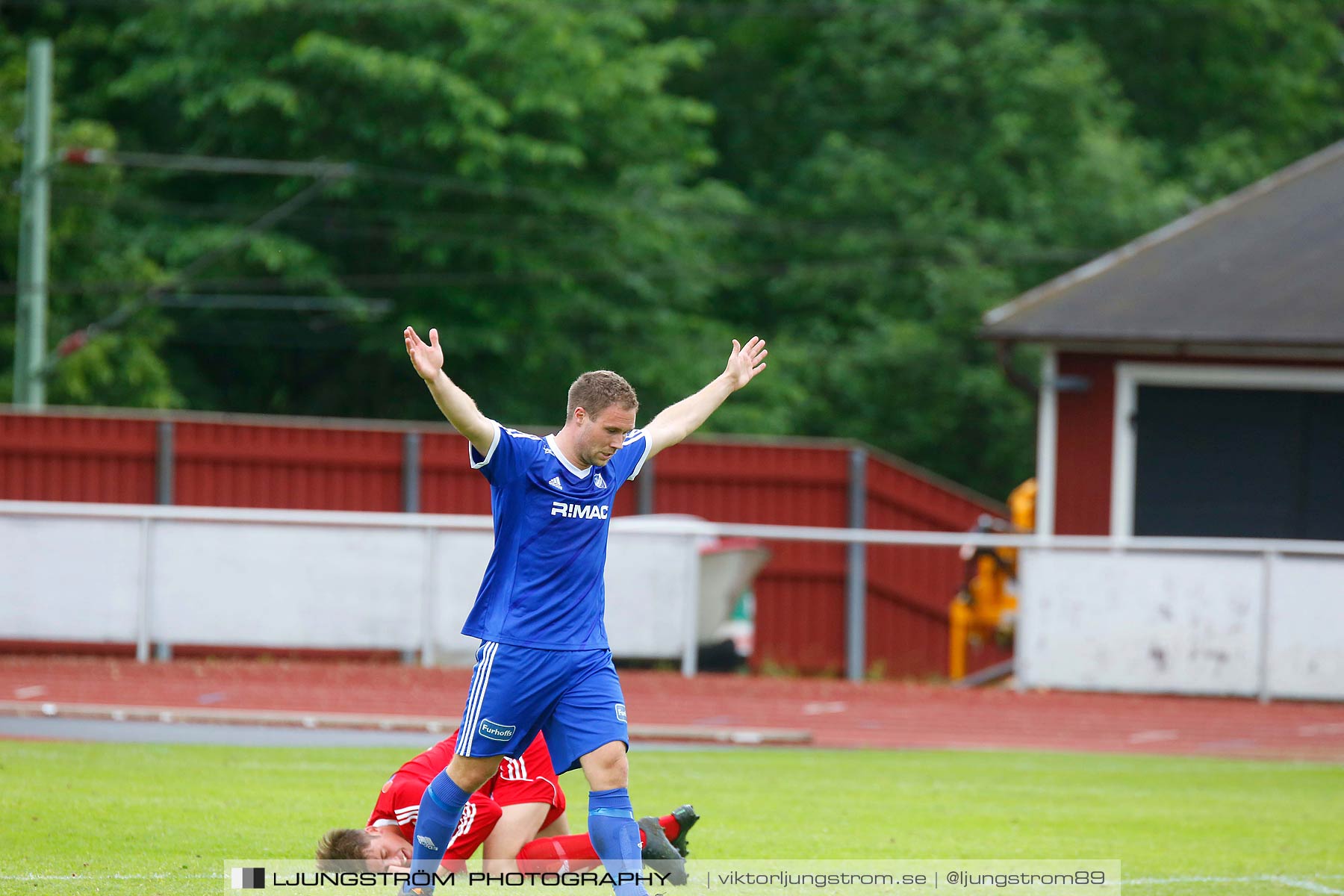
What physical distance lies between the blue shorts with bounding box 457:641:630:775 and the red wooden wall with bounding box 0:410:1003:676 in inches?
480

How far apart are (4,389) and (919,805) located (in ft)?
72.8

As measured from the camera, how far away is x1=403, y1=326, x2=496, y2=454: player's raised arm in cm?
593

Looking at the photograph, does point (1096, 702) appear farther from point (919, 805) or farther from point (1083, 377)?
point (919, 805)

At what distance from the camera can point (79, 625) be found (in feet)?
52.4

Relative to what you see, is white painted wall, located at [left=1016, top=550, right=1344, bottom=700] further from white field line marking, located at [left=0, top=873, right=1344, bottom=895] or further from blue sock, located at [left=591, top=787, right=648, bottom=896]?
blue sock, located at [left=591, top=787, right=648, bottom=896]

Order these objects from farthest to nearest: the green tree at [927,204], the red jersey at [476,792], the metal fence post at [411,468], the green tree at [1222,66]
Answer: the green tree at [1222,66] → the green tree at [927,204] → the metal fence post at [411,468] → the red jersey at [476,792]

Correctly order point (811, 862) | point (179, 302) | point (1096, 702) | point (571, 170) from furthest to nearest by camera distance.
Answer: point (571, 170)
point (179, 302)
point (1096, 702)
point (811, 862)

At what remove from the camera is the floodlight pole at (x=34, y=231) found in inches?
987

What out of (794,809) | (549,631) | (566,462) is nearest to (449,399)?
(566,462)

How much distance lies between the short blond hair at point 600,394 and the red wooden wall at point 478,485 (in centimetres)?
1227

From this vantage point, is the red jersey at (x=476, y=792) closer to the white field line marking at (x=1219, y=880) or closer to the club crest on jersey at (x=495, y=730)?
the club crest on jersey at (x=495, y=730)

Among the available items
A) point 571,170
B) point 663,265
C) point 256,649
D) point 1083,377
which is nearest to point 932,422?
point 663,265

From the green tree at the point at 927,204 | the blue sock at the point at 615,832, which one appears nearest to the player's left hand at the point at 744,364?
the blue sock at the point at 615,832

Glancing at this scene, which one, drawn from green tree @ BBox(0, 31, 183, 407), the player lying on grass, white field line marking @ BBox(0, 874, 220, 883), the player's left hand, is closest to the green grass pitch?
white field line marking @ BBox(0, 874, 220, 883)
